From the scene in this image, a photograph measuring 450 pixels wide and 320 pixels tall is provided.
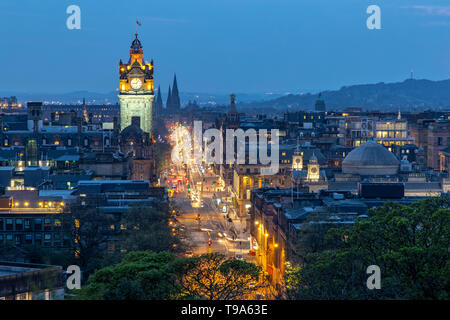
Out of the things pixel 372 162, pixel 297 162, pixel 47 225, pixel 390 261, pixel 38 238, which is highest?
pixel 372 162

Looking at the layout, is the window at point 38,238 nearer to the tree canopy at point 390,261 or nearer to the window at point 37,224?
the window at point 37,224

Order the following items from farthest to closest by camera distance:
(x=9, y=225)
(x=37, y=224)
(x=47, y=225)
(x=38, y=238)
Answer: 1. (x=9, y=225)
2. (x=37, y=224)
3. (x=38, y=238)
4. (x=47, y=225)

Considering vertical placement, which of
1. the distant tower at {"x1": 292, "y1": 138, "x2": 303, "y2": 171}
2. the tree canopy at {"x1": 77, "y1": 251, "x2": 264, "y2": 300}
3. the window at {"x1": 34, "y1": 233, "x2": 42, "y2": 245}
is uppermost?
the distant tower at {"x1": 292, "y1": 138, "x2": 303, "y2": 171}

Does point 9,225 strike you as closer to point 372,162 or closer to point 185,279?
point 185,279

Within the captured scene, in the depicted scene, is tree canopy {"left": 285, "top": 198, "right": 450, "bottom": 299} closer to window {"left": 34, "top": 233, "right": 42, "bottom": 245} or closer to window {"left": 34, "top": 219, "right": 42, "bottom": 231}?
window {"left": 34, "top": 233, "right": 42, "bottom": 245}

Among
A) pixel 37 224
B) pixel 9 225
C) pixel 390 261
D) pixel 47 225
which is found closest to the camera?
pixel 390 261

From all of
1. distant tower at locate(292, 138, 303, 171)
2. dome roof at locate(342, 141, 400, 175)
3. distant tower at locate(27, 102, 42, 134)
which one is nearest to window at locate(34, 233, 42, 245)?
dome roof at locate(342, 141, 400, 175)

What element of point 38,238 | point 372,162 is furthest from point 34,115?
point 38,238

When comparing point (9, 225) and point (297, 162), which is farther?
point (297, 162)
